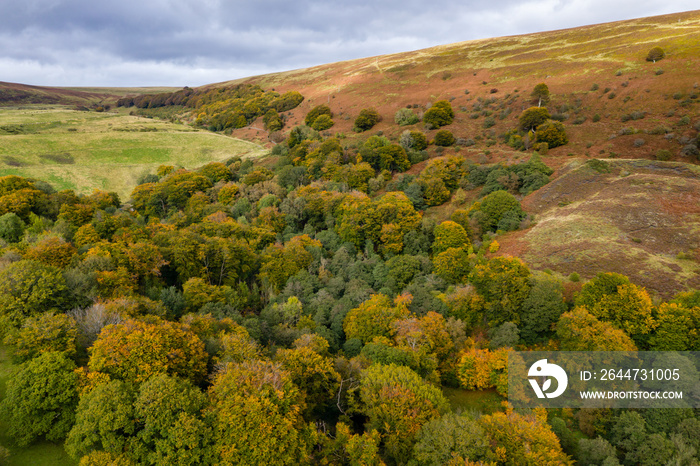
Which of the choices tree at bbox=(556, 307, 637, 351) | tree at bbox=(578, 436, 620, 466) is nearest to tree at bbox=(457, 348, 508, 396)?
tree at bbox=(556, 307, 637, 351)

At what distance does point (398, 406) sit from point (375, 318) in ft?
36.1

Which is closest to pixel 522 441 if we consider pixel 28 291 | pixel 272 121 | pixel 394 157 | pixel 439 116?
pixel 28 291

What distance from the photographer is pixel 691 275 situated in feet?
89.7

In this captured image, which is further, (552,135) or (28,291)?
(552,135)

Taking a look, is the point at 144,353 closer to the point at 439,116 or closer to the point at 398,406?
the point at 398,406

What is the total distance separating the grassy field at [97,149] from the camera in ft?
208

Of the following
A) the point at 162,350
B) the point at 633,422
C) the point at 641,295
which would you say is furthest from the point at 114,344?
the point at 641,295

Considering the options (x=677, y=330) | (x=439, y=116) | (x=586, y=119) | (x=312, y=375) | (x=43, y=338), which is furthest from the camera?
(x=439, y=116)

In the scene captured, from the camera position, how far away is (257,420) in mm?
15352

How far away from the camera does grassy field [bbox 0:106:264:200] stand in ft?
208

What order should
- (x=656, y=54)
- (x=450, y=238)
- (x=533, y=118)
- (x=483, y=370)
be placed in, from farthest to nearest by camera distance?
(x=656, y=54) → (x=533, y=118) → (x=450, y=238) → (x=483, y=370)

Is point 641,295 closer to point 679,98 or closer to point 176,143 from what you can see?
point 679,98

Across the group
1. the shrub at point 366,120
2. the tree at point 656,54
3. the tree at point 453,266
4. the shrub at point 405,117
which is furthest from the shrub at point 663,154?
the shrub at point 366,120

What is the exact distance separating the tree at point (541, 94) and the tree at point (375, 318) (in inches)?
2287
